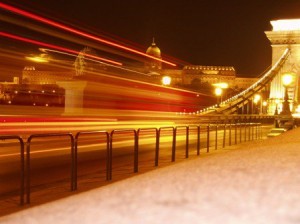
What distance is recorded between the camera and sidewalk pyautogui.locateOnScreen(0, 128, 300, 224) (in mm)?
2166

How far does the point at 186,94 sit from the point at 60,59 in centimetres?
1179

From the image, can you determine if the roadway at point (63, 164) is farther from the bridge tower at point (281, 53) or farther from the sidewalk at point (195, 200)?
the bridge tower at point (281, 53)

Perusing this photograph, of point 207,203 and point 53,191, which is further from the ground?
point 207,203

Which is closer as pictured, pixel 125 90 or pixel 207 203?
pixel 207 203

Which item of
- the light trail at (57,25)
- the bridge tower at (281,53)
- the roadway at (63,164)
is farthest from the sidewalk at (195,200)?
the bridge tower at (281,53)

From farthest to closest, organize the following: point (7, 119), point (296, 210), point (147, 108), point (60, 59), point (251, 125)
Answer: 1. point (251, 125)
2. point (147, 108)
3. point (60, 59)
4. point (7, 119)
5. point (296, 210)

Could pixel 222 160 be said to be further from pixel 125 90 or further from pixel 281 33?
pixel 281 33

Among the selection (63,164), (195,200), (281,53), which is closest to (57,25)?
(63,164)

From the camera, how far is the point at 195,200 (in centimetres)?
242

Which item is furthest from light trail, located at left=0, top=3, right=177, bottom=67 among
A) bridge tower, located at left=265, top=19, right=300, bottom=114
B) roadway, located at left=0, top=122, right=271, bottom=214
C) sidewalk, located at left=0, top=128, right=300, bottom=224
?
bridge tower, located at left=265, top=19, right=300, bottom=114

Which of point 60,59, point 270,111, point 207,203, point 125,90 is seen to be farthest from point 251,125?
point 270,111

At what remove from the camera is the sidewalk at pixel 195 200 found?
7.11ft

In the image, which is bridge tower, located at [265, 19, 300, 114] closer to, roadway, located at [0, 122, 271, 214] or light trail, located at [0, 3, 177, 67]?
light trail, located at [0, 3, 177, 67]

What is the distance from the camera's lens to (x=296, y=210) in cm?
209
